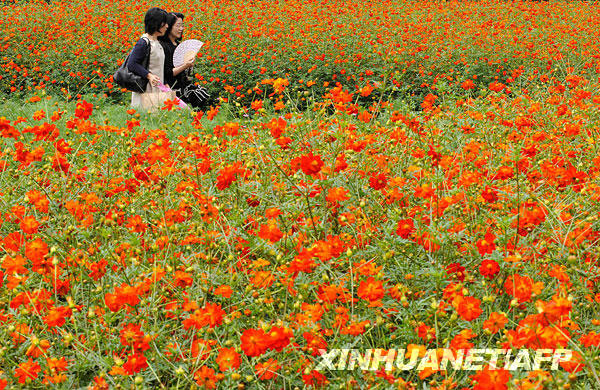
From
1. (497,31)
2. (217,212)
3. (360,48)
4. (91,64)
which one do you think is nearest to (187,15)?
(91,64)

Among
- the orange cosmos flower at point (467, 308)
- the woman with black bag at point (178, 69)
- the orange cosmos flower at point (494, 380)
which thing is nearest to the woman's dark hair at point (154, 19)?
the woman with black bag at point (178, 69)

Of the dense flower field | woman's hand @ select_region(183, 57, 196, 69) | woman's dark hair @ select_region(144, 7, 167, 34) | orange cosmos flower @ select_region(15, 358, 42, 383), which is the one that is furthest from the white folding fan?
orange cosmos flower @ select_region(15, 358, 42, 383)

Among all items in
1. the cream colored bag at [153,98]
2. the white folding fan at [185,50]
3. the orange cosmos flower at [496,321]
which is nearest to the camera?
the orange cosmos flower at [496,321]

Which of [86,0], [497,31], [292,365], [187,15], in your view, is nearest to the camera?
[292,365]

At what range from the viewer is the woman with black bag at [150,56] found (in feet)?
17.2

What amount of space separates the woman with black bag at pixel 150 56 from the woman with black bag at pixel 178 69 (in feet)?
0.32

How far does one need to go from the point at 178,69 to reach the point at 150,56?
33 centimetres

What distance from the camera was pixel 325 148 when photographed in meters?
3.07

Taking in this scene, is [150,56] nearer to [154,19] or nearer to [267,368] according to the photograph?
[154,19]

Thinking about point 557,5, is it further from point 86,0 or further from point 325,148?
point 325,148

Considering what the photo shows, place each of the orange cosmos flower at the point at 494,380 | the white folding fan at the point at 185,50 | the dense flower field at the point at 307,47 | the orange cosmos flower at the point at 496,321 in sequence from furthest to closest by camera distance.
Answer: the dense flower field at the point at 307,47 < the white folding fan at the point at 185,50 < the orange cosmos flower at the point at 496,321 < the orange cosmos flower at the point at 494,380

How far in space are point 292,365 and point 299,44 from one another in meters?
7.46

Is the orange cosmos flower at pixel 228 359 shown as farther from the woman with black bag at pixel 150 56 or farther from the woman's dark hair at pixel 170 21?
the woman's dark hair at pixel 170 21

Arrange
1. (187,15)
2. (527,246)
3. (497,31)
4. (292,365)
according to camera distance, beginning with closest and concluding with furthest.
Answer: (292,365) < (527,246) < (497,31) < (187,15)
